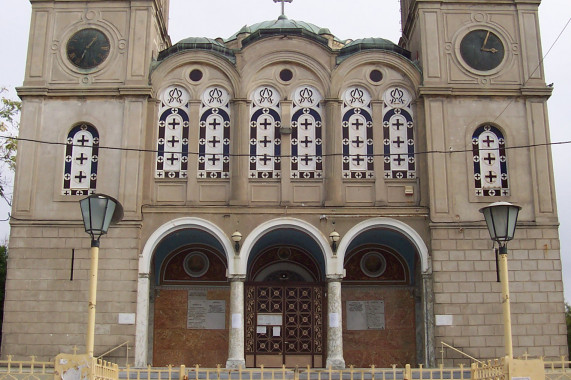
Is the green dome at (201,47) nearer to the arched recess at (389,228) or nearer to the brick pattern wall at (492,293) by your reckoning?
the arched recess at (389,228)

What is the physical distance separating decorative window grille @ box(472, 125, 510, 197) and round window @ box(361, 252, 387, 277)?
13.3 ft

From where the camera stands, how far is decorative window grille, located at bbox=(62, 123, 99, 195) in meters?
22.4

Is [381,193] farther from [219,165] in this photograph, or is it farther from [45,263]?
[45,263]

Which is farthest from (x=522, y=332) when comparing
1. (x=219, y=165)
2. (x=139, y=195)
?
(x=139, y=195)

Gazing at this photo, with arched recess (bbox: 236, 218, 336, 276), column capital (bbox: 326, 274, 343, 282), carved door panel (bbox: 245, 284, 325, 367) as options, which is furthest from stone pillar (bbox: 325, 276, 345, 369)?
carved door panel (bbox: 245, 284, 325, 367)

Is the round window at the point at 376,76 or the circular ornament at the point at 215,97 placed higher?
the round window at the point at 376,76

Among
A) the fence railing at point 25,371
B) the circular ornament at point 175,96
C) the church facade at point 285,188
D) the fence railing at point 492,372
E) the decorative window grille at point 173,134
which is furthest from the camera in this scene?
the circular ornament at point 175,96

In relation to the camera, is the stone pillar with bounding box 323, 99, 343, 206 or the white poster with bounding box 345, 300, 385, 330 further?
the white poster with bounding box 345, 300, 385, 330

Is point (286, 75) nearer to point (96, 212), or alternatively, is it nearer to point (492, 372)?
point (96, 212)

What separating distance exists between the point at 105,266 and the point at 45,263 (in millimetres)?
1753

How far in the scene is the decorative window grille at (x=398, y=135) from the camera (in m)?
22.8

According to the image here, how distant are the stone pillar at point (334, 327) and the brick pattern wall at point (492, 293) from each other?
8.92ft

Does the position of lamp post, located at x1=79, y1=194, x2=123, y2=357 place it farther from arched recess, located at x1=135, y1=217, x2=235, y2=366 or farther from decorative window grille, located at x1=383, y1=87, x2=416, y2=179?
decorative window grille, located at x1=383, y1=87, x2=416, y2=179

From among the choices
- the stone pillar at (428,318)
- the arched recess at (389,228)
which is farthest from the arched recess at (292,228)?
the stone pillar at (428,318)
